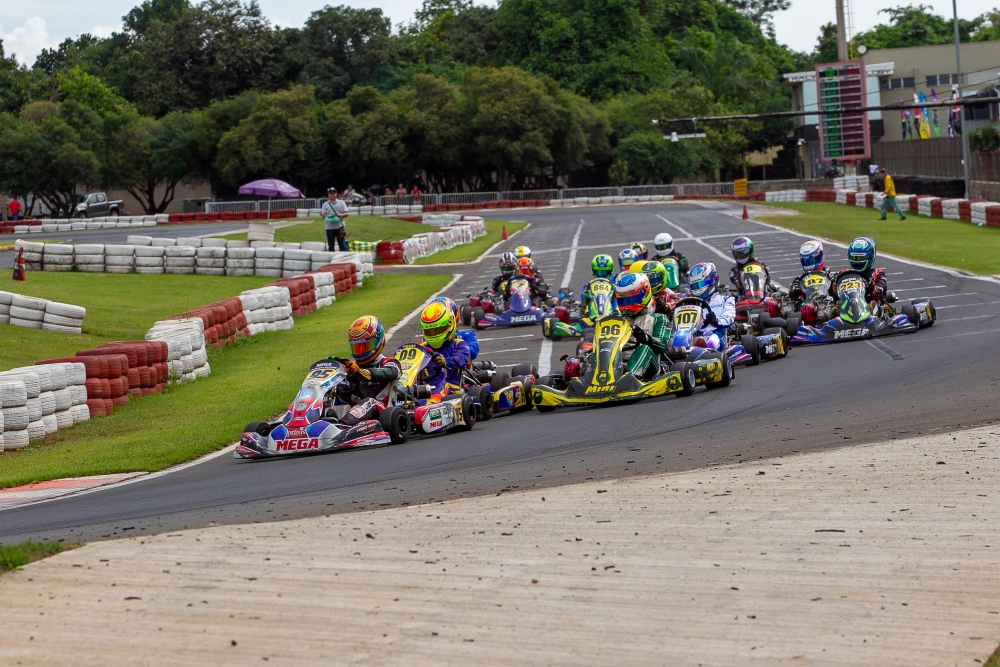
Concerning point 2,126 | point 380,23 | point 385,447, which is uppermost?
point 380,23

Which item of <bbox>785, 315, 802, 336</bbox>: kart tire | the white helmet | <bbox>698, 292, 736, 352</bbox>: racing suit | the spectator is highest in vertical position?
the spectator

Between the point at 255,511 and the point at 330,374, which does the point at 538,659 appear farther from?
the point at 330,374

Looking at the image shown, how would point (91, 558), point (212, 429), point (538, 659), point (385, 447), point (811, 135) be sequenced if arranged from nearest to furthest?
point (538, 659) → point (91, 558) → point (385, 447) → point (212, 429) → point (811, 135)

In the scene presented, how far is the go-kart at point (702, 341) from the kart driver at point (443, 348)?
2.26 metres

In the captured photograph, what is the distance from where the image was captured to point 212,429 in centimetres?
1203

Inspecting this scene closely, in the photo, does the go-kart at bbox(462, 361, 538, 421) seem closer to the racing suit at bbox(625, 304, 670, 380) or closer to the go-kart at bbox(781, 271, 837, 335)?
the racing suit at bbox(625, 304, 670, 380)

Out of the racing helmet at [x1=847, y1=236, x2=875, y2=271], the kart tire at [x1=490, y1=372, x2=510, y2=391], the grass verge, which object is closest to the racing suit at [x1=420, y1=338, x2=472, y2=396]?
the kart tire at [x1=490, y1=372, x2=510, y2=391]

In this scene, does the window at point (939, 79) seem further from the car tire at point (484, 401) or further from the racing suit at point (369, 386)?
the racing suit at point (369, 386)

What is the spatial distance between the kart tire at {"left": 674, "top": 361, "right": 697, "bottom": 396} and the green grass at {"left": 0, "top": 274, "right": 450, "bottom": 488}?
4.06m

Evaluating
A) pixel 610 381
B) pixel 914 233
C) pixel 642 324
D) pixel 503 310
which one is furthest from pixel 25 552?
pixel 914 233

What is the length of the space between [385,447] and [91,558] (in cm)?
425

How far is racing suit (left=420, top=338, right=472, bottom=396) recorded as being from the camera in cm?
1188

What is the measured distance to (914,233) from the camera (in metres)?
34.1

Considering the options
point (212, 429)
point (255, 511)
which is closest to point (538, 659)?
point (255, 511)
